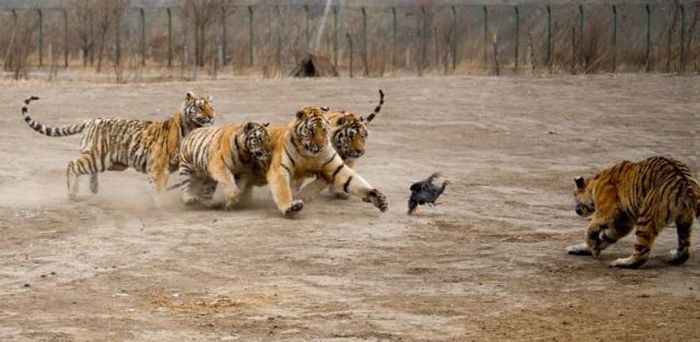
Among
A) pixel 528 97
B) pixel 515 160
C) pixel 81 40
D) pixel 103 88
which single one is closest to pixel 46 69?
pixel 81 40

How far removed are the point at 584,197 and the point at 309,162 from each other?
2818 millimetres

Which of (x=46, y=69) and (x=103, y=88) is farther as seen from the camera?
(x=46, y=69)

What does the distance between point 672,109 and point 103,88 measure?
9502 mm

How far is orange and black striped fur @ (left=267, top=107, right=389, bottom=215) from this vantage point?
38.7 ft

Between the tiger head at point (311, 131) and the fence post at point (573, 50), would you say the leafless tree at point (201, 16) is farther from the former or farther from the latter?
the tiger head at point (311, 131)

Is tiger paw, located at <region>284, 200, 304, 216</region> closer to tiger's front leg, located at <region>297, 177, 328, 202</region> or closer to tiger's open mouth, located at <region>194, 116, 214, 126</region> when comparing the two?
tiger's front leg, located at <region>297, 177, 328, 202</region>

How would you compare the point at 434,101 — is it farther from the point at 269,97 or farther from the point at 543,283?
the point at 543,283

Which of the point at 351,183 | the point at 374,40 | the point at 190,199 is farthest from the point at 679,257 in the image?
the point at 374,40

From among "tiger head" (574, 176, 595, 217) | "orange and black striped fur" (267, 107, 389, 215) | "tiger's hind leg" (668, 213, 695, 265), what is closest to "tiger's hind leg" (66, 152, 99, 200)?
"orange and black striped fur" (267, 107, 389, 215)

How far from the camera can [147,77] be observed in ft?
101

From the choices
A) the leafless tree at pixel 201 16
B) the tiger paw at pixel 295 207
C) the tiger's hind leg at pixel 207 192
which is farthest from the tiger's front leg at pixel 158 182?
the leafless tree at pixel 201 16

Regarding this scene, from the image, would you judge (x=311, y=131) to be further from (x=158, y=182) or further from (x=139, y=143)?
(x=139, y=143)

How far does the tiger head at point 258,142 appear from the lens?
40.3ft

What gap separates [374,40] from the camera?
125ft
